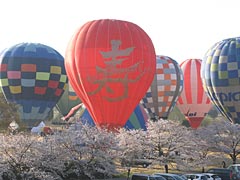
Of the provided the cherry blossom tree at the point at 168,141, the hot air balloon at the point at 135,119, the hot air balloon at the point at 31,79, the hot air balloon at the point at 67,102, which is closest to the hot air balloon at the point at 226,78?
the hot air balloon at the point at 135,119

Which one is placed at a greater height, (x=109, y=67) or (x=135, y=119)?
(x=109, y=67)

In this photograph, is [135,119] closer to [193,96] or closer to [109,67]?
[109,67]

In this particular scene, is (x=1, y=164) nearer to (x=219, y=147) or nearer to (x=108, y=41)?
(x=108, y=41)

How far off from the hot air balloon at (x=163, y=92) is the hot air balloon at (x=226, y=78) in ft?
27.3

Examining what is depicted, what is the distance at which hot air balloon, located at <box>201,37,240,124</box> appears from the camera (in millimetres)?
57375

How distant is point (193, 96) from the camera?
74188 millimetres

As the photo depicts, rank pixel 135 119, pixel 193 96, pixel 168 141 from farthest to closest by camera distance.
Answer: pixel 193 96, pixel 135 119, pixel 168 141

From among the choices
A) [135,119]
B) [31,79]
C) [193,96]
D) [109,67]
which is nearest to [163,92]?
[193,96]

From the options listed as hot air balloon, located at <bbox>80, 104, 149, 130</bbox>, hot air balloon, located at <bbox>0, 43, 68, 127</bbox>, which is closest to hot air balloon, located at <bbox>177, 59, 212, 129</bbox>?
hot air balloon, located at <bbox>0, 43, 68, 127</bbox>

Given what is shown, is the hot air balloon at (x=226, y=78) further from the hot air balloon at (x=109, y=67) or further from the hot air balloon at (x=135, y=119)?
the hot air balloon at (x=109, y=67)

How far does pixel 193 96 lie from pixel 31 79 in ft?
81.8

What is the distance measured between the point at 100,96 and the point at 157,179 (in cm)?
1602

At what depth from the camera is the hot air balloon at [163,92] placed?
67.2 m

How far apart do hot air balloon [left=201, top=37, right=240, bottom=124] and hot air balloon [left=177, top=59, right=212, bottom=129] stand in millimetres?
13864
